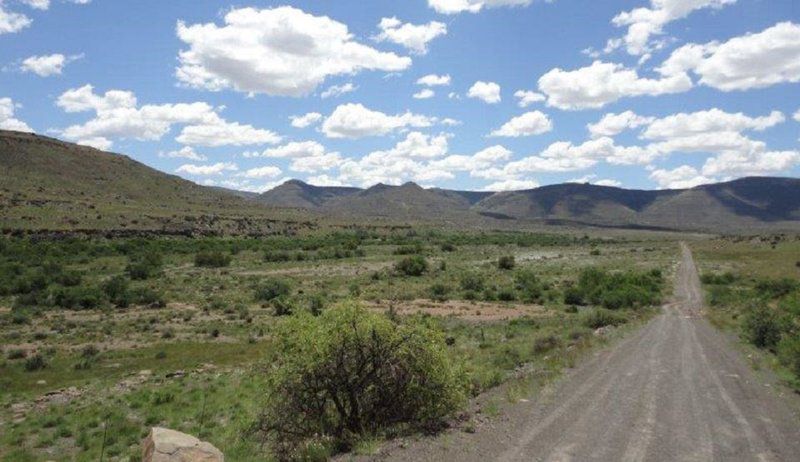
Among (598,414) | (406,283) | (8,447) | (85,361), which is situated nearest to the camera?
(598,414)

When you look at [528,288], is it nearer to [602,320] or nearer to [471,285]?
[471,285]

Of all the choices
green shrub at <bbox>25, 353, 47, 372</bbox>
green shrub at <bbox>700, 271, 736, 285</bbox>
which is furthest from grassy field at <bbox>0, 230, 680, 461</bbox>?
green shrub at <bbox>700, 271, 736, 285</bbox>

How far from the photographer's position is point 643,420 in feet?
47.0

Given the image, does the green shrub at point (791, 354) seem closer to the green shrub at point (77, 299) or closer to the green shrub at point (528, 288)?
the green shrub at point (528, 288)

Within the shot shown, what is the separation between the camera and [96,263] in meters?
66.3

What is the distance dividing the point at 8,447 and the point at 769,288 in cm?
5950

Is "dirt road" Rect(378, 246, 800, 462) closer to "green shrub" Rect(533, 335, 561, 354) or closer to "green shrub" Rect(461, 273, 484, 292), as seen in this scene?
"green shrub" Rect(533, 335, 561, 354)

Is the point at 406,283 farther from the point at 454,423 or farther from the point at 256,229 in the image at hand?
the point at 256,229

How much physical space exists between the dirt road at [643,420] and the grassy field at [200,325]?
204 cm

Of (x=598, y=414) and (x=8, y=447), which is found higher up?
(x=598, y=414)

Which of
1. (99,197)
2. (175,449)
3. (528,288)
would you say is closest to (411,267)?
(528,288)

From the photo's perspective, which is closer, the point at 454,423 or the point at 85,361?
the point at 454,423

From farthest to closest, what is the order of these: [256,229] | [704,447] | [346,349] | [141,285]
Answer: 1. [256,229]
2. [141,285]
3. [346,349]
4. [704,447]

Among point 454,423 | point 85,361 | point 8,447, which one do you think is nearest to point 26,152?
point 85,361
